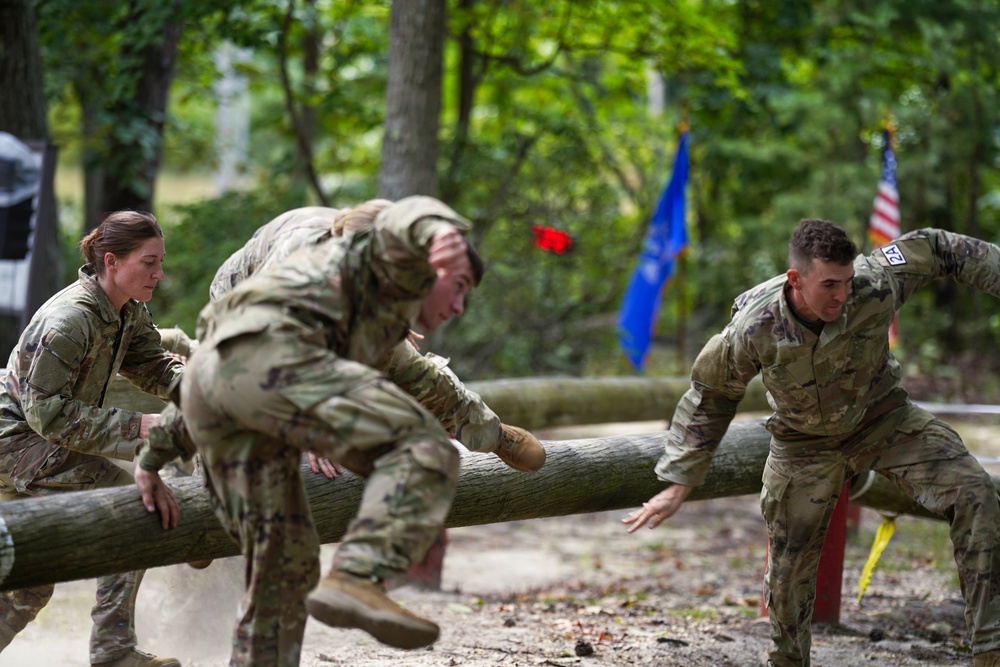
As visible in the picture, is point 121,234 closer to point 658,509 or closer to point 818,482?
point 658,509

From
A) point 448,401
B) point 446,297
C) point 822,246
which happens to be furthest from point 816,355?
point 446,297

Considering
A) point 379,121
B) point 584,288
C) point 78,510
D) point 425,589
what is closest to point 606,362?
point 584,288

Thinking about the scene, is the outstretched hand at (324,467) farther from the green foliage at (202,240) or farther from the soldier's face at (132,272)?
the green foliage at (202,240)

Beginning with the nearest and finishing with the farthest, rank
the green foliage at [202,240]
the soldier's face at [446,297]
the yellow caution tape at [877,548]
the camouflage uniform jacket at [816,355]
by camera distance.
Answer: the soldier's face at [446,297] < the camouflage uniform jacket at [816,355] < the yellow caution tape at [877,548] < the green foliage at [202,240]

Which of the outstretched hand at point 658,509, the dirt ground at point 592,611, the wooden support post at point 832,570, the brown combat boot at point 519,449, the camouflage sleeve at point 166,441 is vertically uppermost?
the camouflage sleeve at point 166,441

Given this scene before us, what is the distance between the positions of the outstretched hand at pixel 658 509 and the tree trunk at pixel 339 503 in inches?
17.8

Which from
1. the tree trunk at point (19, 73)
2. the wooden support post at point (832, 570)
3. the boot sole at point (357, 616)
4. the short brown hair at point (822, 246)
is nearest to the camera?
the boot sole at point (357, 616)

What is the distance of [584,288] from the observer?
34.3 feet

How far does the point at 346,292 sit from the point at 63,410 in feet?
4.42

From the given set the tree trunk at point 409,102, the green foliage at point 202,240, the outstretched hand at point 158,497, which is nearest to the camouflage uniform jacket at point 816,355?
the outstretched hand at point 158,497

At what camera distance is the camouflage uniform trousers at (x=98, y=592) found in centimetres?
381

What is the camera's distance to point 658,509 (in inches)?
152

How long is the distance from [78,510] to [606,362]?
7.99 meters

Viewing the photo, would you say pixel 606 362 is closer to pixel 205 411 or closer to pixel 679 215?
pixel 679 215
